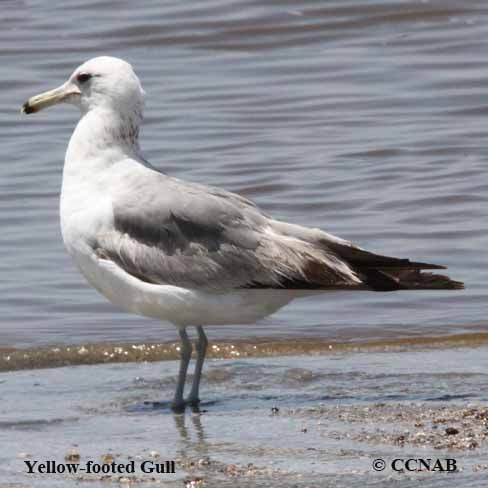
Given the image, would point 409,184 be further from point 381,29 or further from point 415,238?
point 381,29

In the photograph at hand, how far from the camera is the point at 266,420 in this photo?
6.48m

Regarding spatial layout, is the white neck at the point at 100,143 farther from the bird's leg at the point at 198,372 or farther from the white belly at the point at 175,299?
the bird's leg at the point at 198,372

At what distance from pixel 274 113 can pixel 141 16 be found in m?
4.89

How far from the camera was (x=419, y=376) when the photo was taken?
24.1ft

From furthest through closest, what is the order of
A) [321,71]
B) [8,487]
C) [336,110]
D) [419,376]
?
[321,71]
[336,110]
[419,376]
[8,487]

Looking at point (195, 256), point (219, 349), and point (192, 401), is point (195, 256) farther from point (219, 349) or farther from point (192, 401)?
point (219, 349)

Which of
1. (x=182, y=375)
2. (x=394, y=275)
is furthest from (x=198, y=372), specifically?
(x=394, y=275)

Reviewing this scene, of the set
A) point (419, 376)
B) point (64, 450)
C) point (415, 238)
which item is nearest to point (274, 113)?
point (415, 238)

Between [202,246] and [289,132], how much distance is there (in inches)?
267

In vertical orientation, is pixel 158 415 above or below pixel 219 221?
below

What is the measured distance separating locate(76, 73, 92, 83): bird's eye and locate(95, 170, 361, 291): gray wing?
626 mm

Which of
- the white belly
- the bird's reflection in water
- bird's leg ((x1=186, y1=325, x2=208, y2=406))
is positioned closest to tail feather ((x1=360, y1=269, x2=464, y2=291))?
the white belly

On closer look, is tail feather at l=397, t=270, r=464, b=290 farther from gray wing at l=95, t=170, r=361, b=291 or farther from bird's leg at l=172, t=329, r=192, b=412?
bird's leg at l=172, t=329, r=192, b=412

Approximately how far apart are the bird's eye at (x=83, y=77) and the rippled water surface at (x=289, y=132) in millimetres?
1870
